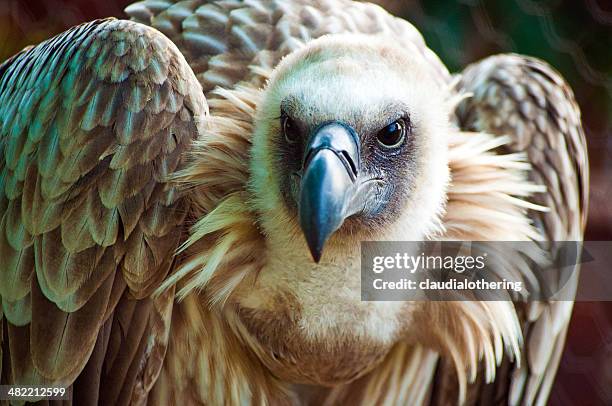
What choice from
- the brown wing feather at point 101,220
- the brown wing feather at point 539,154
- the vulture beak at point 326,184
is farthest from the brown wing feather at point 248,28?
the vulture beak at point 326,184

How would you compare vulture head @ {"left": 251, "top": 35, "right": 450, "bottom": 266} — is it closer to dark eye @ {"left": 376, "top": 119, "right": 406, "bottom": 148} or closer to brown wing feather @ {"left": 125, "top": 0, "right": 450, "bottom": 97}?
dark eye @ {"left": 376, "top": 119, "right": 406, "bottom": 148}

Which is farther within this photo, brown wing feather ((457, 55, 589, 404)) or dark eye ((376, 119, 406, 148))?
brown wing feather ((457, 55, 589, 404))

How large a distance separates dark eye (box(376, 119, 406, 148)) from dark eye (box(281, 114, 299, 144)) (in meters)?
0.10

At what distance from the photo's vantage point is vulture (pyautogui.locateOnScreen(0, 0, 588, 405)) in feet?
3.90

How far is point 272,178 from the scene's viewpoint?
121 centimetres

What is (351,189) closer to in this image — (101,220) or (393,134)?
(393,134)

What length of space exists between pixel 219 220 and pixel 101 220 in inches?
5.8

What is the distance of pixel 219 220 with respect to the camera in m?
1.22

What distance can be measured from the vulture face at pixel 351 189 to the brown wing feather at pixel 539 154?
1.03 feet

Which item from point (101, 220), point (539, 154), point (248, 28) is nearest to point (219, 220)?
point (101, 220)

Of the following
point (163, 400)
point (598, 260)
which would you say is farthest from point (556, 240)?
point (163, 400)

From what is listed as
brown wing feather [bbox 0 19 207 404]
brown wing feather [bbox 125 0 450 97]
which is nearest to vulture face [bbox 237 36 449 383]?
brown wing feather [bbox 0 19 207 404]

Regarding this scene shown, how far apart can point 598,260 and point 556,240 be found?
→ 43 cm

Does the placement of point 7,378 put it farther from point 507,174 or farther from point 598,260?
point 598,260
